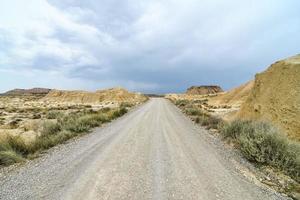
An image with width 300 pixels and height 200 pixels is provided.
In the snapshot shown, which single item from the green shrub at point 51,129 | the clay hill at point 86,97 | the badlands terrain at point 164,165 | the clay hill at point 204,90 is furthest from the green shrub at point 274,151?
the clay hill at point 204,90

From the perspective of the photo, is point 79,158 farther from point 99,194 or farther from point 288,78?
point 288,78

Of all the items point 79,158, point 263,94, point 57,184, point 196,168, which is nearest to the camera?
point 57,184

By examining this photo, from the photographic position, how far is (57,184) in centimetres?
613

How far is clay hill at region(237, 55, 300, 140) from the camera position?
11945 millimetres

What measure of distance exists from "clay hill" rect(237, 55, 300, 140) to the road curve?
4242mm

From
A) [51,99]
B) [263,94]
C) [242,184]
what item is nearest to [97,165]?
[242,184]

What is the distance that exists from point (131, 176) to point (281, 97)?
1021 centimetres

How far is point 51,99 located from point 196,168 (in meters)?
112

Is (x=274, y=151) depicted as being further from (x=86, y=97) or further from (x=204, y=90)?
(x=204, y=90)

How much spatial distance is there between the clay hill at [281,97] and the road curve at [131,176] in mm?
4242

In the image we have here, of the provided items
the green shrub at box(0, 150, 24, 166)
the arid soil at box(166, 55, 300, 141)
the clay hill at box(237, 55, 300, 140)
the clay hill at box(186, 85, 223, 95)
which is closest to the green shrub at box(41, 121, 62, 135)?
the green shrub at box(0, 150, 24, 166)

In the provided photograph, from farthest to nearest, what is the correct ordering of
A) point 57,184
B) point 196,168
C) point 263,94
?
point 263,94 → point 196,168 → point 57,184

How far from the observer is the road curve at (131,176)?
18.3 feet

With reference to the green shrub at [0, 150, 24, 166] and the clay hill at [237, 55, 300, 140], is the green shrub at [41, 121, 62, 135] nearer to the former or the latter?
the green shrub at [0, 150, 24, 166]
